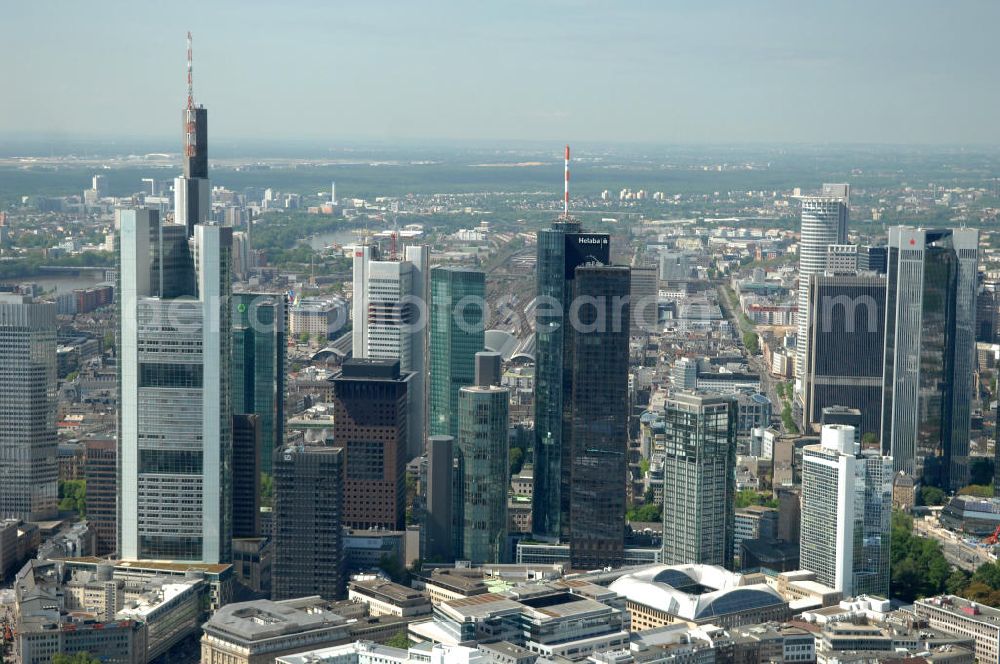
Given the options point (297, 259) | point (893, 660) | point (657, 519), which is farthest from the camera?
point (297, 259)

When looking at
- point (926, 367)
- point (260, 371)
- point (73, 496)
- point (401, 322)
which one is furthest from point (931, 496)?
point (73, 496)

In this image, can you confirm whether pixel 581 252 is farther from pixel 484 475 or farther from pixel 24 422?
pixel 24 422

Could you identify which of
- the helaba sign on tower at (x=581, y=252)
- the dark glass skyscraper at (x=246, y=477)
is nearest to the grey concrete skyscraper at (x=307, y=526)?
the dark glass skyscraper at (x=246, y=477)

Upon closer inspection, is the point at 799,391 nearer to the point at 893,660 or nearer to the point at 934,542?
the point at 934,542

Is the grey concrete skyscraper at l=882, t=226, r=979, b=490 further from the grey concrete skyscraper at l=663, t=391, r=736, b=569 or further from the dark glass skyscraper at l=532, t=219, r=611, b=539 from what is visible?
the grey concrete skyscraper at l=663, t=391, r=736, b=569

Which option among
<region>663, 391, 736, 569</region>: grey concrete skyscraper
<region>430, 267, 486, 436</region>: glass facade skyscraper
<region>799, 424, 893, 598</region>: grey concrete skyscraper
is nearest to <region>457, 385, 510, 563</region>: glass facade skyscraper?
<region>663, 391, 736, 569</region>: grey concrete skyscraper

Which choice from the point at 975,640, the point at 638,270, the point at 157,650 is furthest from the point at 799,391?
the point at 157,650
